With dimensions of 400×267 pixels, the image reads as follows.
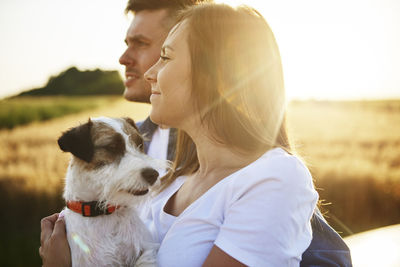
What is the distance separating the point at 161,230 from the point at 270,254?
109cm

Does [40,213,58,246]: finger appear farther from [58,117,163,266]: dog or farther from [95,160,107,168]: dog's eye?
[95,160,107,168]: dog's eye

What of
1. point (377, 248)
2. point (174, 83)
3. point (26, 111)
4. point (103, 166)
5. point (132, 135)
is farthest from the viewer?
point (26, 111)

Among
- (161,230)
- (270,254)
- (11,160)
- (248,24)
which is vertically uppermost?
(248,24)

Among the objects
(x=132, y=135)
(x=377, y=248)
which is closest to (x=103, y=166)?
(x=132, y=135)

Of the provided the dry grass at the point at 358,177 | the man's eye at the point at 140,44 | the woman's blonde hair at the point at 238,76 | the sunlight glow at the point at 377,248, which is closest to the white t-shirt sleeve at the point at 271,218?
the woman's blonde hair at the point at 238,76

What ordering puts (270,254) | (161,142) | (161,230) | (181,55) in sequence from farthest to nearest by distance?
1. (161,142)
2. (161,230)
3. (181,55)
4. (270,254)

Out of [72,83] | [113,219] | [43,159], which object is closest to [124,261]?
[113,219]

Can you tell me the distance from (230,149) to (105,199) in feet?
3.36

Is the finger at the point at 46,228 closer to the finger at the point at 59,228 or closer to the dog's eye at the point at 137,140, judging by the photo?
the finger at the point at 59,228

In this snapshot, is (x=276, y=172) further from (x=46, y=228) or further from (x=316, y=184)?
(x=316, y=184)

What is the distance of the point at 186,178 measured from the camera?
115 inches

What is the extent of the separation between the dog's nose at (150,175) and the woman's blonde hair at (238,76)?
2.13ft

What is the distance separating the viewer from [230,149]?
2.51 meters

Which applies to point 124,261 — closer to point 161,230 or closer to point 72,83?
point 161,230
